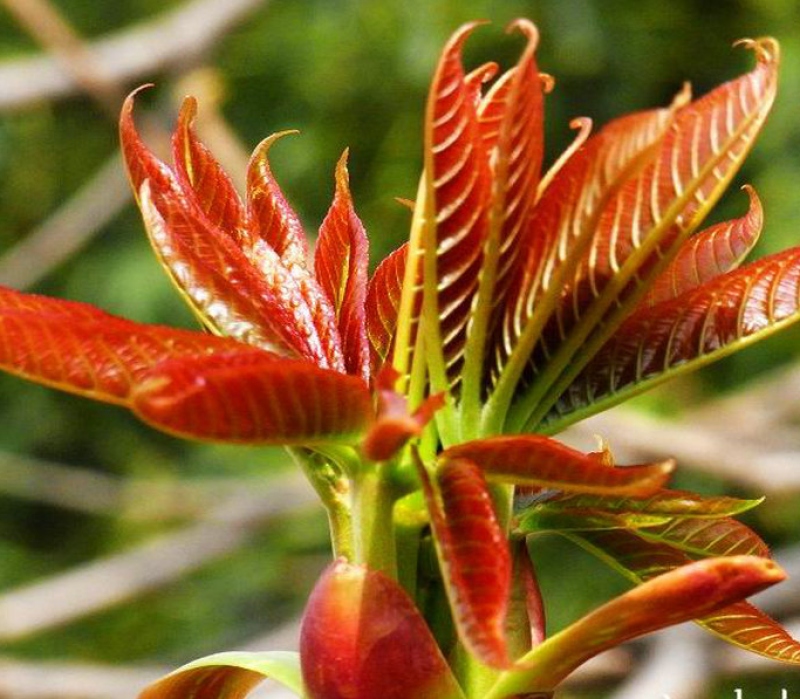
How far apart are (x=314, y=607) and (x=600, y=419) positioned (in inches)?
62.1

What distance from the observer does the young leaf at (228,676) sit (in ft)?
1.43

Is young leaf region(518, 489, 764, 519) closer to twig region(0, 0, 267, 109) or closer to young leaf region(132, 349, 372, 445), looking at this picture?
young leaf region(132, 349, 372, 445)

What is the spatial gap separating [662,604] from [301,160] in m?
3.17

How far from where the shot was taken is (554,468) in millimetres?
396

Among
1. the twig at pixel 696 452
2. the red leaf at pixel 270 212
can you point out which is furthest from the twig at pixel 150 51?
the red leaf at pixel 270 212

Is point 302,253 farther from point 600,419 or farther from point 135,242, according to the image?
point 135,242

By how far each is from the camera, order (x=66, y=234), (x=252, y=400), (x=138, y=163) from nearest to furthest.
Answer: (x=252, y=400)
(x=138, y=163)
(x=66, y=234)

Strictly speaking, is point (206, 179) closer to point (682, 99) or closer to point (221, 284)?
point (221, 284)

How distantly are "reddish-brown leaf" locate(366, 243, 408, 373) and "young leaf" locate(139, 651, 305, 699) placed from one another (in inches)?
4.3

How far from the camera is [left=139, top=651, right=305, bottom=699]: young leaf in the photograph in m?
0.43

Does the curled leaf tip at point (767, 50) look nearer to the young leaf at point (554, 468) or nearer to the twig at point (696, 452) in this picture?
the young leaf at point (554, 468)

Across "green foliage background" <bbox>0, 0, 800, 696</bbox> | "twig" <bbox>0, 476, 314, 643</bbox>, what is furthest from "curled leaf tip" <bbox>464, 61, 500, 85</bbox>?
"green foliage background" <bbox>0, 0, 800, 696</bbox>

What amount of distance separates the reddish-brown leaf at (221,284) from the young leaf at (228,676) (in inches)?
3.5

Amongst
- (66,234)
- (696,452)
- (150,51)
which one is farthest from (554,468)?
(66,234)
